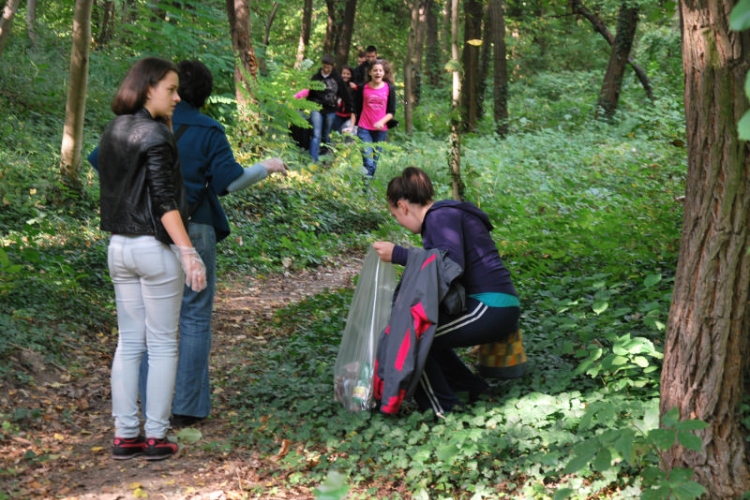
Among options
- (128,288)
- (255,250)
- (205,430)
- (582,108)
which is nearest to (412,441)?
(205,430)

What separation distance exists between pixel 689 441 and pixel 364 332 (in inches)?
82.0

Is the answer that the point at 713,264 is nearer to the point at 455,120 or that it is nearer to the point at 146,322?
the point at 146,322

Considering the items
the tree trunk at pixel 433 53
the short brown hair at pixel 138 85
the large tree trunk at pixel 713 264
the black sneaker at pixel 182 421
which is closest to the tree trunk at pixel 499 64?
the tree trunk at pixel 433 53

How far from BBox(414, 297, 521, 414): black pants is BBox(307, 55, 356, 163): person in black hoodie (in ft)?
28.6

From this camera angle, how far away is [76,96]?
8.16 metres

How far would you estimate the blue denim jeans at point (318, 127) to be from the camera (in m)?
12.9

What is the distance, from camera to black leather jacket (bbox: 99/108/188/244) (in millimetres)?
3812

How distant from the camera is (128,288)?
3980mm

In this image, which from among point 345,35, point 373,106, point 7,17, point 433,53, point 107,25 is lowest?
point 373,106

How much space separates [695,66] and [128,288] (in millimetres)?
2764

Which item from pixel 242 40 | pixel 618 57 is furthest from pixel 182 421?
pixel 618 57

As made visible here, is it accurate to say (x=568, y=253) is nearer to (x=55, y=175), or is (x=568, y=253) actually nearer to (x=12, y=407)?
(x=12, y=407)

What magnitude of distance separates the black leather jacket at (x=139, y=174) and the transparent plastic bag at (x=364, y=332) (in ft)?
4.37

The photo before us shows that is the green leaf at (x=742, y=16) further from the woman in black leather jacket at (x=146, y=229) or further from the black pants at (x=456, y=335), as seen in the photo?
the black pants at (x=456, y=335)
